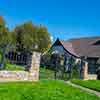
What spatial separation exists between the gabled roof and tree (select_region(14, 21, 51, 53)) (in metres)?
11.1

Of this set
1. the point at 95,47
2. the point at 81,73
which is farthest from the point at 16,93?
the point at 95,47

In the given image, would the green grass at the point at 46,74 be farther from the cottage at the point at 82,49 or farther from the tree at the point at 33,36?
the tree at the point at 33,36

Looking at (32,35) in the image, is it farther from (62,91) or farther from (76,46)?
(62,91)

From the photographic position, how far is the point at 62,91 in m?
12.7

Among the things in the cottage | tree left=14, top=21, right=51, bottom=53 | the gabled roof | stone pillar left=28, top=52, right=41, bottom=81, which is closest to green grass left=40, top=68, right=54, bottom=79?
stone pillar left=28, top=52, right=41, bottom=81

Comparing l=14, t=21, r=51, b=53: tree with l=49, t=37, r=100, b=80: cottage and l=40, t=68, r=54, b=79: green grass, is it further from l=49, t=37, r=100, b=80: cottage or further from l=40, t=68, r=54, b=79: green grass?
l=40, t=68, r=54, b=79: green grass

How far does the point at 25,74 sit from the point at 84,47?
84.8 feet

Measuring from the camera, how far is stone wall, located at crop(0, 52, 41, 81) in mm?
14172

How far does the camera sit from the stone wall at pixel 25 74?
14.2 meters

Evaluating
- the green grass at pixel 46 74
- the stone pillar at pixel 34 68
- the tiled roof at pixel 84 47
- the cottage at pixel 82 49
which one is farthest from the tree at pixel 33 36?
the stone pillar at pixel 34 68

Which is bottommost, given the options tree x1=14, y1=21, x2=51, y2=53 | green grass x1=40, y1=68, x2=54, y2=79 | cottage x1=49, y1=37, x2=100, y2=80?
green grass x1=40, y1=68, x2=54, y2=79

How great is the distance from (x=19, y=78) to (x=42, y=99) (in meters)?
4.54

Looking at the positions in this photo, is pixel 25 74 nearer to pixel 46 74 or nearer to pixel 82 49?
pixel 46 74

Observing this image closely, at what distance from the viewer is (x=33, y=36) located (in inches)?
2149
